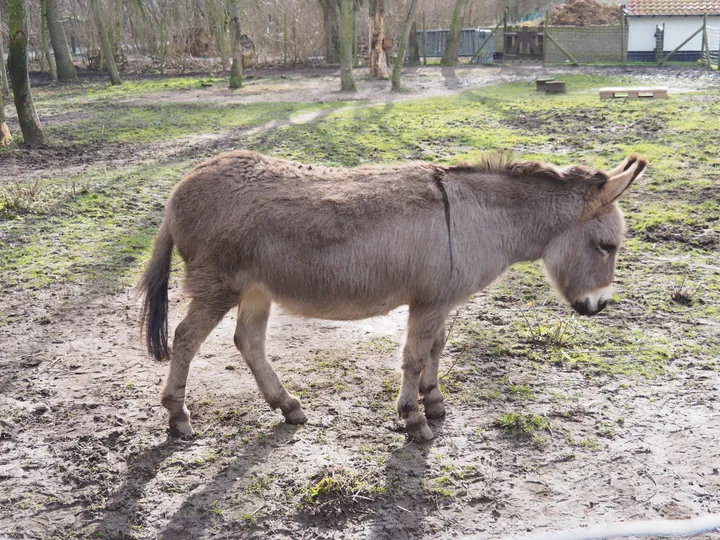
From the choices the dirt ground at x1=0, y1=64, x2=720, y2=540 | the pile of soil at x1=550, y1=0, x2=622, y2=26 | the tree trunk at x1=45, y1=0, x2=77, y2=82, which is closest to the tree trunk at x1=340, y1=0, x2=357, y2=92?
the tree trunk at x1=45, y1=0, x2=77, y2=82

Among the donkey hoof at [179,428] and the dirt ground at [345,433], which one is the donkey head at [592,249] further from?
the donkey hoof at [179,428]

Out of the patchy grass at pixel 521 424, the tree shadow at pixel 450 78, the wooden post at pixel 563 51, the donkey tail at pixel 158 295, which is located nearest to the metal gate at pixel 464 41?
the wooden post at pixel 563 51

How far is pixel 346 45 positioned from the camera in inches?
738

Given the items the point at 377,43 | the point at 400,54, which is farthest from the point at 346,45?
the point at 377,43

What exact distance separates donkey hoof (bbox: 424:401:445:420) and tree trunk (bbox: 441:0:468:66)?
24359 millimetres

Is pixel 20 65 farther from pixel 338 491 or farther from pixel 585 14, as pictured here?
pixel 585 14

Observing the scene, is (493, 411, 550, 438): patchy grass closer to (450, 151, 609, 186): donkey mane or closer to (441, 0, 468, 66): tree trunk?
(450, 151, 609, 186): donkey mane

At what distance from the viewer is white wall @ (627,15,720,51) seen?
95.1 feet

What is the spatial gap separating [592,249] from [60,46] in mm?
23757

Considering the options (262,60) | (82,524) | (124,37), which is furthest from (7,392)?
(124,37)

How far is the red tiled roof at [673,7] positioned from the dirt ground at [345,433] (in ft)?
90.1

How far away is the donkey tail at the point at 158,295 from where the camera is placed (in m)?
4.04

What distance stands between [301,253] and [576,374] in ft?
7.21

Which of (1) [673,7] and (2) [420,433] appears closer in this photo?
(2) [420,433]
